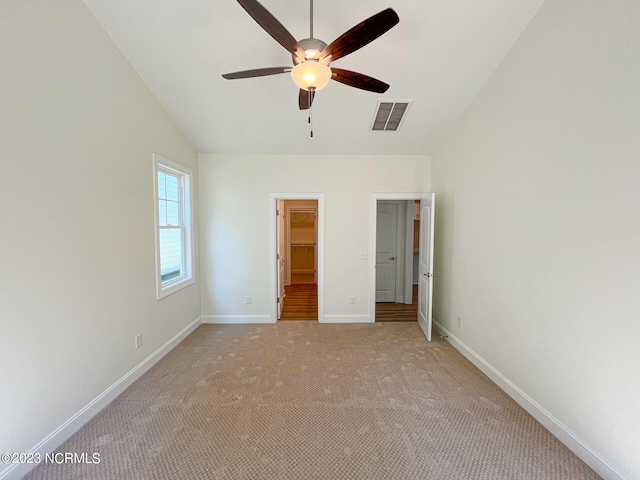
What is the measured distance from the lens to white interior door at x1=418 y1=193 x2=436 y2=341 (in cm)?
326

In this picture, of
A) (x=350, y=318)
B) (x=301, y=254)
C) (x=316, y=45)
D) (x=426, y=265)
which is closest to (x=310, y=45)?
(x=316, y=45)

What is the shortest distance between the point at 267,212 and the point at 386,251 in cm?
261

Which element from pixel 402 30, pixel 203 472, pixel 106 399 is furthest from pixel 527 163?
pixel 106 399

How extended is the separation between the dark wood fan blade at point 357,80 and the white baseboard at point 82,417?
307 cm

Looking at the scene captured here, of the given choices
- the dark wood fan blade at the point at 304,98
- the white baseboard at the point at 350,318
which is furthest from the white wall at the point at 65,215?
the white baseboard at the point at 350,318

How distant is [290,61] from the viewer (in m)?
2.38

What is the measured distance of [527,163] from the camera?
6.88 feet

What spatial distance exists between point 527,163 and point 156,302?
381cm

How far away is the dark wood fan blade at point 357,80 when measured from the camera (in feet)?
5.82

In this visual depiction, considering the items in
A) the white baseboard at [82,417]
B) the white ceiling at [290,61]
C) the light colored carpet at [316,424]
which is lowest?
the light colored carpet at [316,424]

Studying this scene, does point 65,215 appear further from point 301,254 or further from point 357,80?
point 301,254

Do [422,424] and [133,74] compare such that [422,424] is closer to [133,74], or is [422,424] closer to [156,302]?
[156,302]

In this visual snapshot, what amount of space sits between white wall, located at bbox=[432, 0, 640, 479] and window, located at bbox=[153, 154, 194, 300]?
11.4 feet

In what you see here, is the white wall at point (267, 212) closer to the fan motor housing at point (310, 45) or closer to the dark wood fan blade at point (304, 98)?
the dark wood fan blade at point (304, 98)
